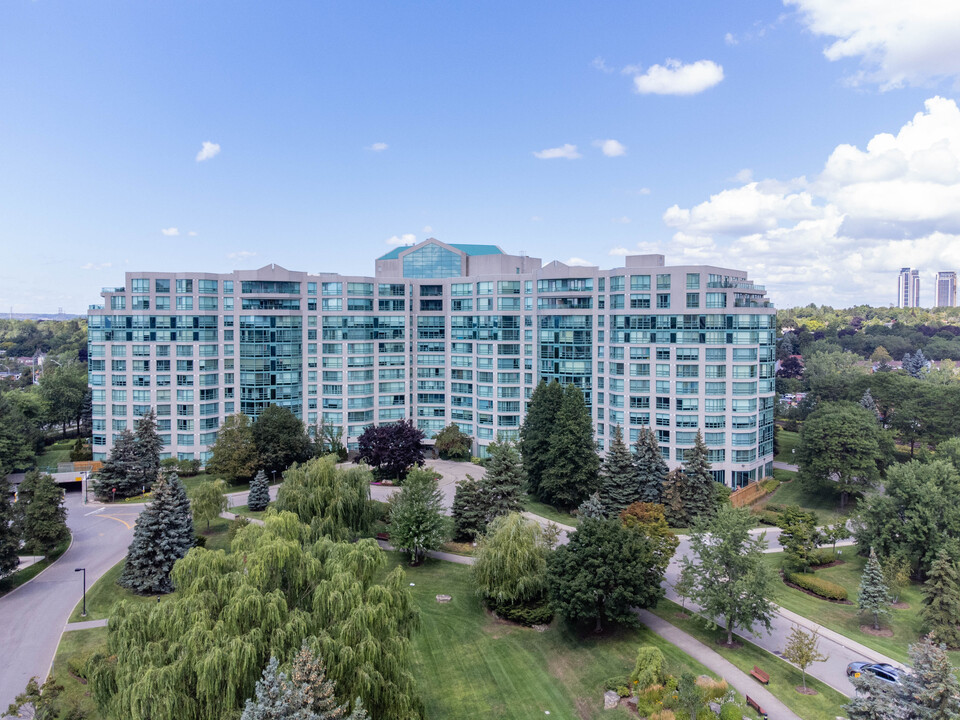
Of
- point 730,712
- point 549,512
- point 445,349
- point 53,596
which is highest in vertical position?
point 445,349

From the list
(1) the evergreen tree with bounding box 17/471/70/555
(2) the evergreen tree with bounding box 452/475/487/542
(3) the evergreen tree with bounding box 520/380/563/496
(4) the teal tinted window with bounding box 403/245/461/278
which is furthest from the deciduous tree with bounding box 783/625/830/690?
(4) the teal tinted window with bounding box 403/245/461/278

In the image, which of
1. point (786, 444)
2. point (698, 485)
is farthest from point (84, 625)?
point (786, 444)

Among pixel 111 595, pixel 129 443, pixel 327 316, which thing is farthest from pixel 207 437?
pixel 111 595

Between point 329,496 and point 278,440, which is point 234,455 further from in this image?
point 329,496

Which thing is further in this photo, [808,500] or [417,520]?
[808,500]

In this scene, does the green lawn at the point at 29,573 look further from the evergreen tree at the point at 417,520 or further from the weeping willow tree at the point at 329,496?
the evergreen tree at the point at 417,520

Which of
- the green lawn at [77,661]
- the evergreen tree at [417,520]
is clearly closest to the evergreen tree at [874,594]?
the evergreen tree at [417,520]

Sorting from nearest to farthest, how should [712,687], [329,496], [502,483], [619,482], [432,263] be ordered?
1. [712,687]
2. [329,496]
3. [502,483]
4. [619,482]
5. [432,263]
